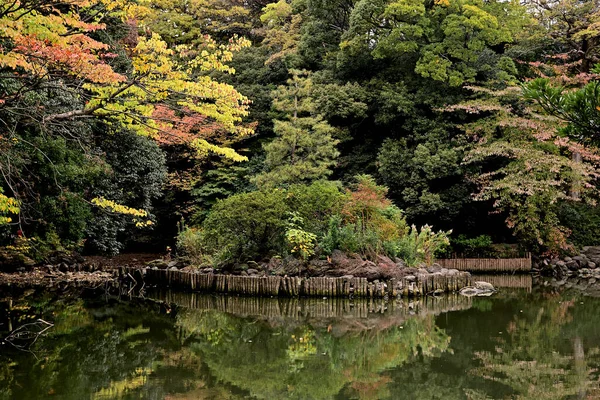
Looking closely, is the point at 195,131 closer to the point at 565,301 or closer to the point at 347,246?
the point at 347,246

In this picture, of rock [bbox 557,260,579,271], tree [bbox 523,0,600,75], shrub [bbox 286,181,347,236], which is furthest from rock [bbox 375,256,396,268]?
tree [bbox 523,0,600,75]

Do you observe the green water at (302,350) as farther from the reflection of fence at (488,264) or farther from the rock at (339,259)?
the reflection of fence at (488,264)

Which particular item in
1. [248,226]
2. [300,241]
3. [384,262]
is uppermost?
[248,226]

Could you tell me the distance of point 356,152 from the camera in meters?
20.0

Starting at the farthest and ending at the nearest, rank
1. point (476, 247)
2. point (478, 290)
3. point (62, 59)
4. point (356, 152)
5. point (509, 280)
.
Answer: point (356, 152)
point (476, 247)
point (509, 280)
point (478, 290)
point (62, 59)

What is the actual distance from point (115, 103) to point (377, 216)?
7487 mm

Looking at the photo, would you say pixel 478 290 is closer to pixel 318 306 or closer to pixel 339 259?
pixel 339 259

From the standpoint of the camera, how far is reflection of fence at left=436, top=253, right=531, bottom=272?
17375mm

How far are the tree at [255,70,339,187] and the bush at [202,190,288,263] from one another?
329 cm

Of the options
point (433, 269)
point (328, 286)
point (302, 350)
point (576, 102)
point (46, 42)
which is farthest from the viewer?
point (433, 269)

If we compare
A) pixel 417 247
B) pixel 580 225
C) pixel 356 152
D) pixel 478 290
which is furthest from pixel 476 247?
pixel 478 290

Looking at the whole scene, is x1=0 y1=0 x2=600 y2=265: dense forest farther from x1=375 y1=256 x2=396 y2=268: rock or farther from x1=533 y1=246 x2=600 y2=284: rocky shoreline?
x1=533 y1=246 x2=600 y2=284: rocky shoreline

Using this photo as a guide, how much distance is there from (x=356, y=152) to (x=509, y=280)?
22.1 ft

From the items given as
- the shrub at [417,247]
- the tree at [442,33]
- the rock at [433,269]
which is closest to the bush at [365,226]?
the shrub at [417,247]
